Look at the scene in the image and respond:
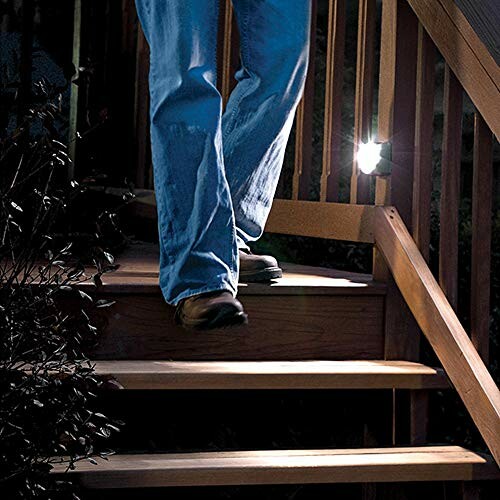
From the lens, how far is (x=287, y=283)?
94.5 inches

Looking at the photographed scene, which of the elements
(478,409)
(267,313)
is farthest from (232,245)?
(478,409)

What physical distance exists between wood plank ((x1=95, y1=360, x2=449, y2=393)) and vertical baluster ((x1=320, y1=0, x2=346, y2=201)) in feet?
2.33

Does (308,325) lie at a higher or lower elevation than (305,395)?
higher

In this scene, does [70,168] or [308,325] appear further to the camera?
[70,168]

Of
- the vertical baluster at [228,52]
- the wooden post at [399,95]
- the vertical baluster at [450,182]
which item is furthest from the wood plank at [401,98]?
the vertical baluster at [228,52]

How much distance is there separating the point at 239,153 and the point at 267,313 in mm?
388

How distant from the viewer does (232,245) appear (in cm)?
214

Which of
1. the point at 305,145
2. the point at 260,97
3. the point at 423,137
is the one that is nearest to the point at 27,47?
the point at 305,145

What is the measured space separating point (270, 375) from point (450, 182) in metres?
0.69

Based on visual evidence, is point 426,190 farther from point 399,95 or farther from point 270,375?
point 270,375

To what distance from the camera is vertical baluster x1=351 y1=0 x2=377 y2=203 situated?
2.74 metres

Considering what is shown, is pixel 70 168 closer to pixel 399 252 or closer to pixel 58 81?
pixel 58 81

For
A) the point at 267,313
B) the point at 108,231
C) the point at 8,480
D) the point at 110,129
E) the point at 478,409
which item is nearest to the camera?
the point at 8,480

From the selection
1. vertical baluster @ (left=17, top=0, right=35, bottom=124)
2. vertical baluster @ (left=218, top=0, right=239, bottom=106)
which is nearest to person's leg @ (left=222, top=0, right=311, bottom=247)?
vertical baluster @ (left=17, top=0, right=35, bottom=124)
